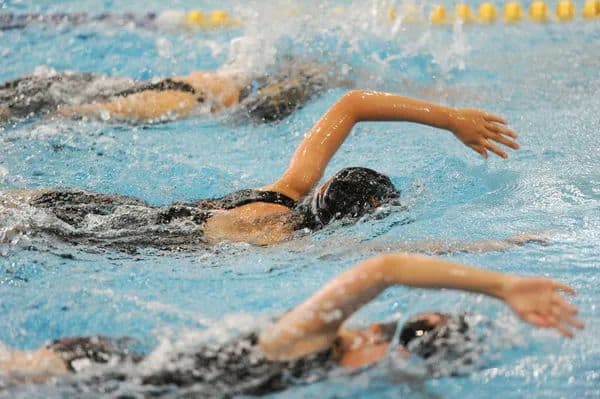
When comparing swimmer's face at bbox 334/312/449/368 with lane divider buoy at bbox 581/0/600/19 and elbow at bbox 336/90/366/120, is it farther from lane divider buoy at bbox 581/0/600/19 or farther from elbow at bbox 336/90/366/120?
lane divider buoy at bbox 581/0/600/19

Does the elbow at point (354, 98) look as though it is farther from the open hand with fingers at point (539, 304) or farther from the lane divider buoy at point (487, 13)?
the lane divider buoy at point (487, 13)

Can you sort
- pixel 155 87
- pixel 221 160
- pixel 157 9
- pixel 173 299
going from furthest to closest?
pixel 157 9, pixel 155 87, pixel 221 160, pixel 173 299

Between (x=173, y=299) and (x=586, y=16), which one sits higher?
(x=586, y=16)

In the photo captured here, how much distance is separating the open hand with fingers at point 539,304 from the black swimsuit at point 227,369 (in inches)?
16.8

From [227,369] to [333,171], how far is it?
1.70 m

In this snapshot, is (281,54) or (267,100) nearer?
(267,100)

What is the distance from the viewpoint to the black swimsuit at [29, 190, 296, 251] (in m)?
2.53

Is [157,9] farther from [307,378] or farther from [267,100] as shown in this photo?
[307,378]

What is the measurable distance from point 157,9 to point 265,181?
2949mm

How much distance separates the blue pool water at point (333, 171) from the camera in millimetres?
2031

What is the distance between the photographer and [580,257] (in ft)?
8.18

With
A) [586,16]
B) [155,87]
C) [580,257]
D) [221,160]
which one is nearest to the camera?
[580,257]

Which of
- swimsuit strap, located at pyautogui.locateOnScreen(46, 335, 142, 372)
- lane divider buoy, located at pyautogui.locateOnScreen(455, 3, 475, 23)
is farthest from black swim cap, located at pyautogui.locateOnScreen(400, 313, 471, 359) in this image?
lane divider buoy, located at pyautogui.locateOnScreen(455, 3, 475, 23)

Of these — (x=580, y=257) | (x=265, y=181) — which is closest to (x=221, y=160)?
(x=265, y=181)
